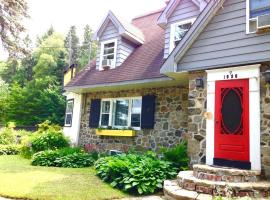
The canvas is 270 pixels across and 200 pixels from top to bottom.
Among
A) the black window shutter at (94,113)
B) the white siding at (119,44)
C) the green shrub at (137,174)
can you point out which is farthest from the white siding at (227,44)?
the black window shutter at (94,113)

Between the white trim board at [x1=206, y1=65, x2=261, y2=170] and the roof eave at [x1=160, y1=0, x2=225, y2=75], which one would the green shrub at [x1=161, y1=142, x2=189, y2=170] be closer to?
the white trim board at [x1=206, y1=65, x2=261, y2=170]

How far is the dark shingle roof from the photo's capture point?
33.2 ft

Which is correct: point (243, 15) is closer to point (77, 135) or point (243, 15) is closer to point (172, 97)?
point (172, 97)

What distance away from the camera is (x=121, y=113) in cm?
1160

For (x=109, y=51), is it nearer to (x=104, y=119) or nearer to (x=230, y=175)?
(x=104, y=119)

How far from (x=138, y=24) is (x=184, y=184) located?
1026 centimetres

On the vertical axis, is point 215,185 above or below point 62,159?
above

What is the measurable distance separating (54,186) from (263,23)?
20.9ft

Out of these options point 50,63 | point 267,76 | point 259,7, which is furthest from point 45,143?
point 50,63

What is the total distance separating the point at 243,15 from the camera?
6.88 metres

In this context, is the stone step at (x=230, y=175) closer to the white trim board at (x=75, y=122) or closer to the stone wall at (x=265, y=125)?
the stone wall at (x=265, y=125)

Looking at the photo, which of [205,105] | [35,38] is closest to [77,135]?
[205,105]

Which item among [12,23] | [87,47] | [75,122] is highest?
[87,47]

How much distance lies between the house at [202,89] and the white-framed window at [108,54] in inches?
2.5
